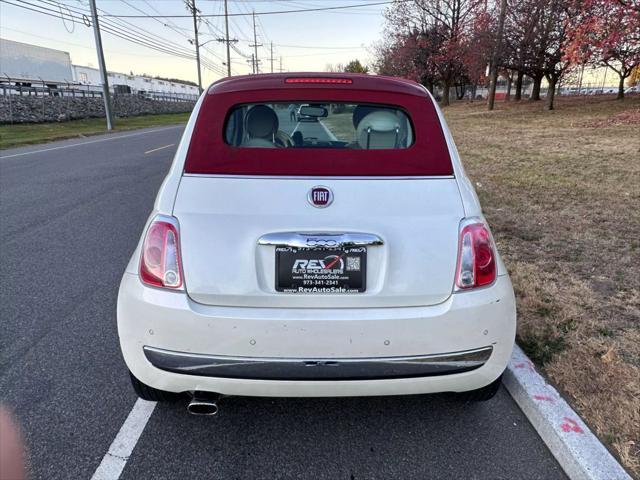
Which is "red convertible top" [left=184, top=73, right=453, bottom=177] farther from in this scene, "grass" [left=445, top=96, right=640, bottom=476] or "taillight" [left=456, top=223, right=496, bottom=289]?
"grass" [left=445, top=96, right=640, bottom=476]

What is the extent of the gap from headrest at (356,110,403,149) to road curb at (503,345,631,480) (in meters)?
1.55

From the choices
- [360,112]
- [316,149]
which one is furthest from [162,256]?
[360,112]

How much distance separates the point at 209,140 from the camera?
2.26 meters

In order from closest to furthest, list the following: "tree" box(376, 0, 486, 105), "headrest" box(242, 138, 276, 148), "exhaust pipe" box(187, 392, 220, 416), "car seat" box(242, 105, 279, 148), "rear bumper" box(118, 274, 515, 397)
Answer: "rear bumper" box(118, 274, 515, 397) < "exhaust pipe" box(187, 392, 220, 416) < "headrest" box(242, 138, 276, 148) < "car seat" box(242, 105, 279, 148) < "tree" box(376, 0, 486, 105)

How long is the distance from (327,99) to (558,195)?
229 inches

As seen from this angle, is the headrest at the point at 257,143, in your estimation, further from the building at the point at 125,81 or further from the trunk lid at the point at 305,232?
the building at the point at 125,81

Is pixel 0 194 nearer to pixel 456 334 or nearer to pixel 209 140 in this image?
pixel 209 140

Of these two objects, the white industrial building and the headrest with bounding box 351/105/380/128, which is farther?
the white industrial building

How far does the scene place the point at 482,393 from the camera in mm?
2359

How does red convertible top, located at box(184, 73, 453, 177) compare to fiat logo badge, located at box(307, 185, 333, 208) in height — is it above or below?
above

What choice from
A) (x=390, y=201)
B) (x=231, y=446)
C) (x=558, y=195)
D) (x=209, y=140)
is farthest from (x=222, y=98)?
(x=558, y=195)

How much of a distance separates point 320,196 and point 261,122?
116 cm

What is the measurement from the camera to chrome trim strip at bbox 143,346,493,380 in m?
1.95

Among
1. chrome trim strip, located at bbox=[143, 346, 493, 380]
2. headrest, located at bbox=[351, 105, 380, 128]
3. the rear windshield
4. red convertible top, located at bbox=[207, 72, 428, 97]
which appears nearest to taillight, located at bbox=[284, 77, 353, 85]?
red convertible top, located at bbox=[207, 72, 428, 97]
